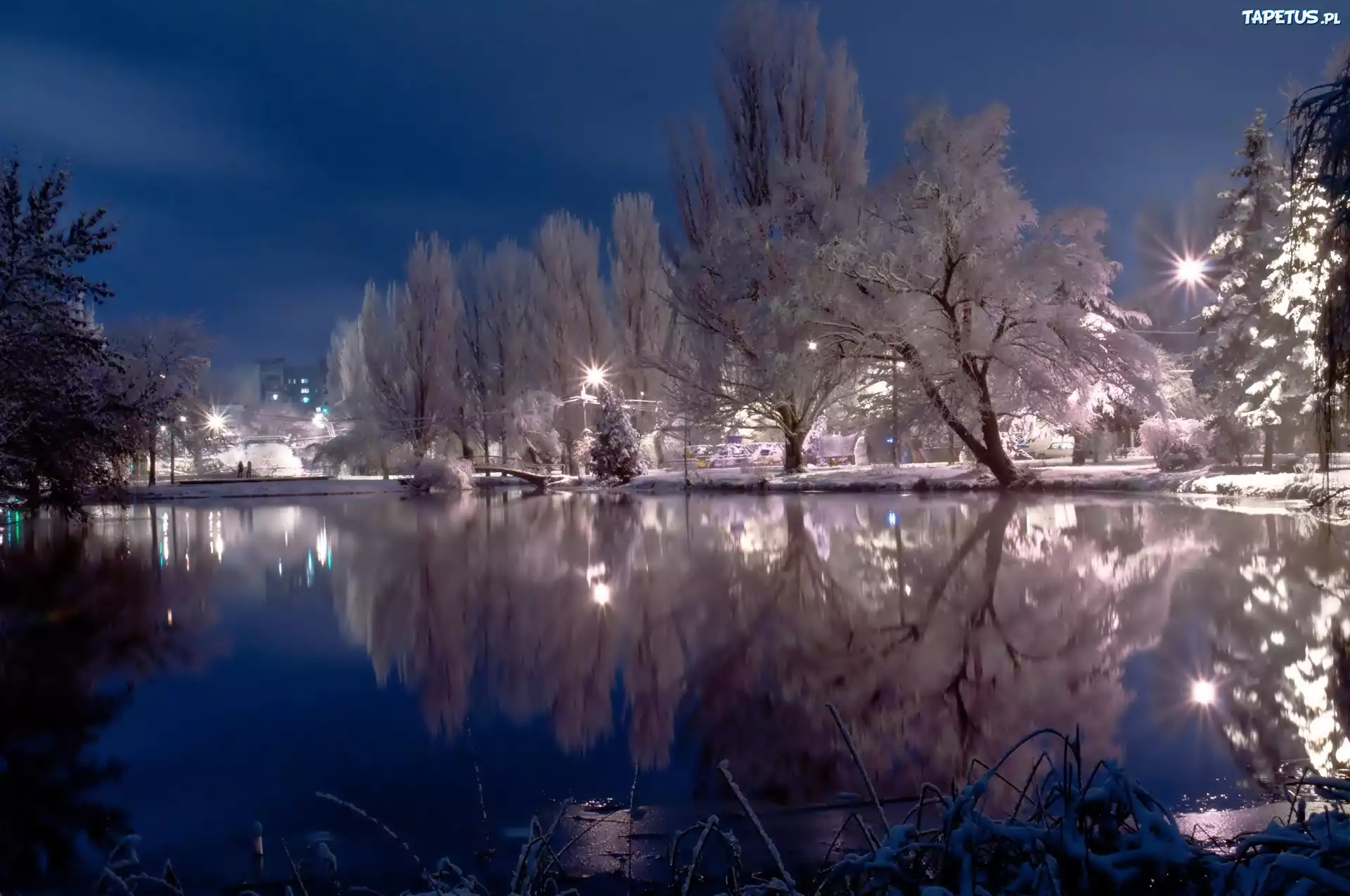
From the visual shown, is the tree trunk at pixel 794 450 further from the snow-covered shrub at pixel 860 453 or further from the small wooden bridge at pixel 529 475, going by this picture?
the snow-covered shrub at pixel 860 453

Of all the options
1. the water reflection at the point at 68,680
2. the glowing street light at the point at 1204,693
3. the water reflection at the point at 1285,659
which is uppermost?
the water reflection at the point at 1285,659

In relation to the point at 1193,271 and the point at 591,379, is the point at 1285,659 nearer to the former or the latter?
the point at 1193,271

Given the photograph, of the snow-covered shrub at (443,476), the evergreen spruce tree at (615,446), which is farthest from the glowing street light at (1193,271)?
the snow-covered shrub at (443,476)

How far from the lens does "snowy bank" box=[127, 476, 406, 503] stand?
124ft

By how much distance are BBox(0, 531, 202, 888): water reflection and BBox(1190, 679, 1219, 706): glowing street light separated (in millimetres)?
5376

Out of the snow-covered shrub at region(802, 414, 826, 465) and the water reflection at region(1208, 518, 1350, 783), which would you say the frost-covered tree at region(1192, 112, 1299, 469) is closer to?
the water reflection at region(1208, 518, 1350, 783)

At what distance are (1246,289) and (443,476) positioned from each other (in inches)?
1074

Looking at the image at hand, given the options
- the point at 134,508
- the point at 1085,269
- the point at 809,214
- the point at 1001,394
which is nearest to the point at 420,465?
the point at 134,508

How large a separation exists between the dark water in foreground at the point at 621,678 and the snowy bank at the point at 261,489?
2561 centimetres

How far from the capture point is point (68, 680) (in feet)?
23.6

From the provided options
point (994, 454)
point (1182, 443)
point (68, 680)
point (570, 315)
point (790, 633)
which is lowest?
point (68, 680)

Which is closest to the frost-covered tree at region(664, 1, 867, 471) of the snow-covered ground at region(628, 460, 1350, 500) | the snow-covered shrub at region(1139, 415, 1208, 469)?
the snow-covered ground at region(628, 460, 1350, 500)

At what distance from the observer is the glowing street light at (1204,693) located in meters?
5.57

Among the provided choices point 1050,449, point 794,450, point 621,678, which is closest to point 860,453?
point 1050,449
